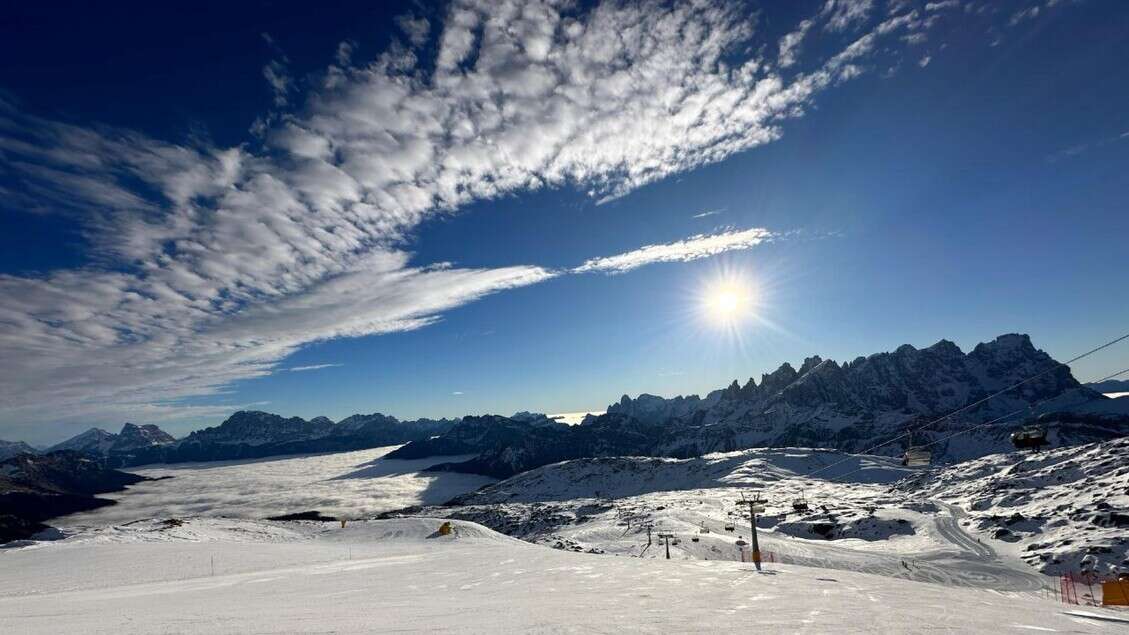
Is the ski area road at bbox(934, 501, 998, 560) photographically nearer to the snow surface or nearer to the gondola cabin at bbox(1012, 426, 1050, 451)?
the gondola cabin at bbox(1012, 426, 1050, 451)

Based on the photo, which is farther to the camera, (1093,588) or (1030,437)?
(1093,588)

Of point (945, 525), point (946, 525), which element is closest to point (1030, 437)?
point (945, 525)

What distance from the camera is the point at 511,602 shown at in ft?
65.6

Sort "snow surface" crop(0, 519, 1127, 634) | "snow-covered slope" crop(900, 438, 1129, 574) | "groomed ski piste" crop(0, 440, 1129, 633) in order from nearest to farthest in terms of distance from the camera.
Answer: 1. "snow surface" crop(0, 519, 1127, 634)
2. "groomed ski piste" crop(0, 440, 1129, 633)
3. "snow-covered slope" crop(900, 438, 1129, 574)

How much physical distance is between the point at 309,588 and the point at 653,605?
735 inches

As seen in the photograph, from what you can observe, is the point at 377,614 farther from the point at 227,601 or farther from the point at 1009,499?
the point at 1009,499

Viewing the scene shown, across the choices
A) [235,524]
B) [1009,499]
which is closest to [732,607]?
[235,524]

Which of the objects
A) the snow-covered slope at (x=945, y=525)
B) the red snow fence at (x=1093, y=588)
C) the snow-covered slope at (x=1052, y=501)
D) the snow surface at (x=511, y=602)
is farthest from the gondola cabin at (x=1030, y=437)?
the snow-covered slope at (x=1052, y=501)

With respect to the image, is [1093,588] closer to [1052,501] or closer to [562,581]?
[1052,501]

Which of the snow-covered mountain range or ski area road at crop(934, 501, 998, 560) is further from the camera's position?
ski area road at crop(934, 501, 998, 560)

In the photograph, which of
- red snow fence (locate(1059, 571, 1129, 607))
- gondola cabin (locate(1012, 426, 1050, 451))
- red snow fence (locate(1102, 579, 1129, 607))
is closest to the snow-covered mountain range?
red snow fence (locate(1059, 571, 1129, 607))

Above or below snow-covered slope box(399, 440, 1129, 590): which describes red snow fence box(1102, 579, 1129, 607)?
above

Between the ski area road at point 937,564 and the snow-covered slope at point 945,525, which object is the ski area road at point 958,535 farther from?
the snow-covered slope at point 945,525

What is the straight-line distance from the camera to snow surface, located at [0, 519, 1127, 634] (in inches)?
612
